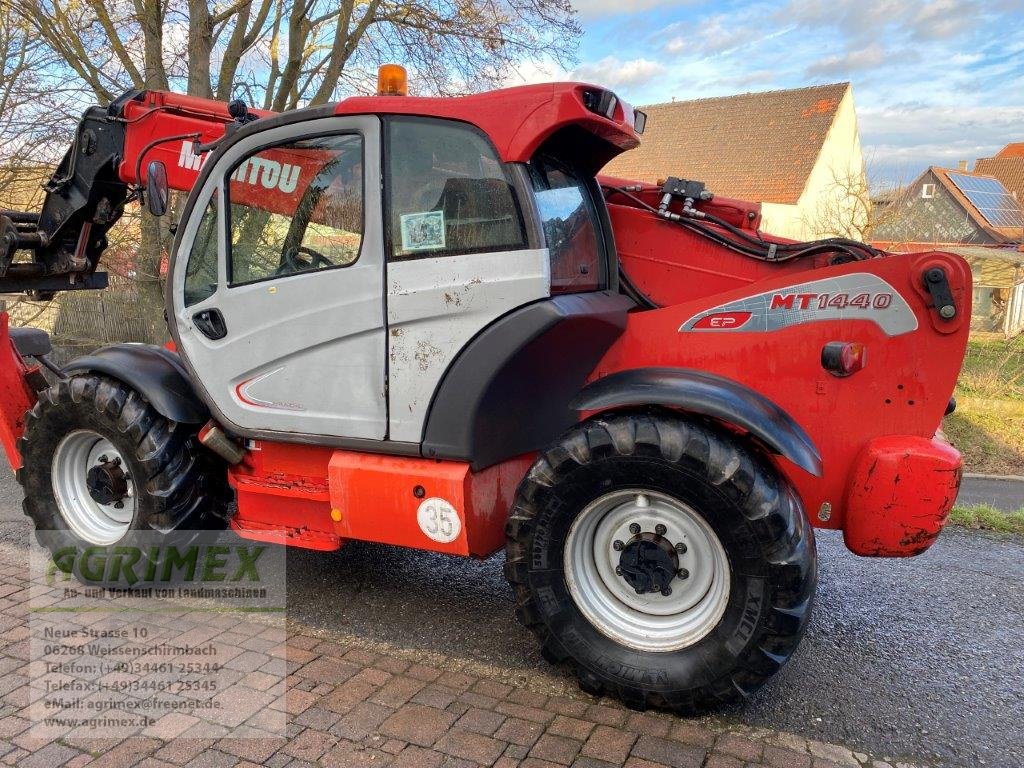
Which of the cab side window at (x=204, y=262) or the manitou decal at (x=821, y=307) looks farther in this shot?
the cab side window at (x=204, y=262)

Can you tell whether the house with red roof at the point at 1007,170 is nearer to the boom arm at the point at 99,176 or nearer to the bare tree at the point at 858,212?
the bare tree at the point at 858,212

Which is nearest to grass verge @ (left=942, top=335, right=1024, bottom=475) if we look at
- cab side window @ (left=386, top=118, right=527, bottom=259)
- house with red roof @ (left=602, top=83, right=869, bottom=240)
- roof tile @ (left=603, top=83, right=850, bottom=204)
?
cab side window @ (left=386, top=118, right=527, bottom=259)

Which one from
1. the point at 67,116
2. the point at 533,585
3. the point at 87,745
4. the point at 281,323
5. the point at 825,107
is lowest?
the point at 87,745

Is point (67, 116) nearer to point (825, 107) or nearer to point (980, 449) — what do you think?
point (980, 449)

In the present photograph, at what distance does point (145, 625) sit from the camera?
12.8ft

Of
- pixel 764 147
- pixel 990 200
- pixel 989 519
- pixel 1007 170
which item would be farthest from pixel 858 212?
pixel 1007 170

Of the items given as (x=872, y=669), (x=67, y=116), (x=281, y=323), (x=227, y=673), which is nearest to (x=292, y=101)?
(x=67, y=116)

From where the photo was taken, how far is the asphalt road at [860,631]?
3115mm

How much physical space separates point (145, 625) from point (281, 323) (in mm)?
1610

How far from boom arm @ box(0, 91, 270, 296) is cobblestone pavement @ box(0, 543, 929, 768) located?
2.51 m

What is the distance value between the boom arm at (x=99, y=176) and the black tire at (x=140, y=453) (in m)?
1.04

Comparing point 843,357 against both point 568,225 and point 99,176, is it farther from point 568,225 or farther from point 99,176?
point 99,176

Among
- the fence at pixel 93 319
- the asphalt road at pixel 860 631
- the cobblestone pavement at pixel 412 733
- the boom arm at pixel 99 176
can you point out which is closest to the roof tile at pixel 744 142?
the fence at pixel 93 319

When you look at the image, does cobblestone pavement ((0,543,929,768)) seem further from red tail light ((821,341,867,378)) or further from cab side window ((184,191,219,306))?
cab side window ((184,191,219,306))
